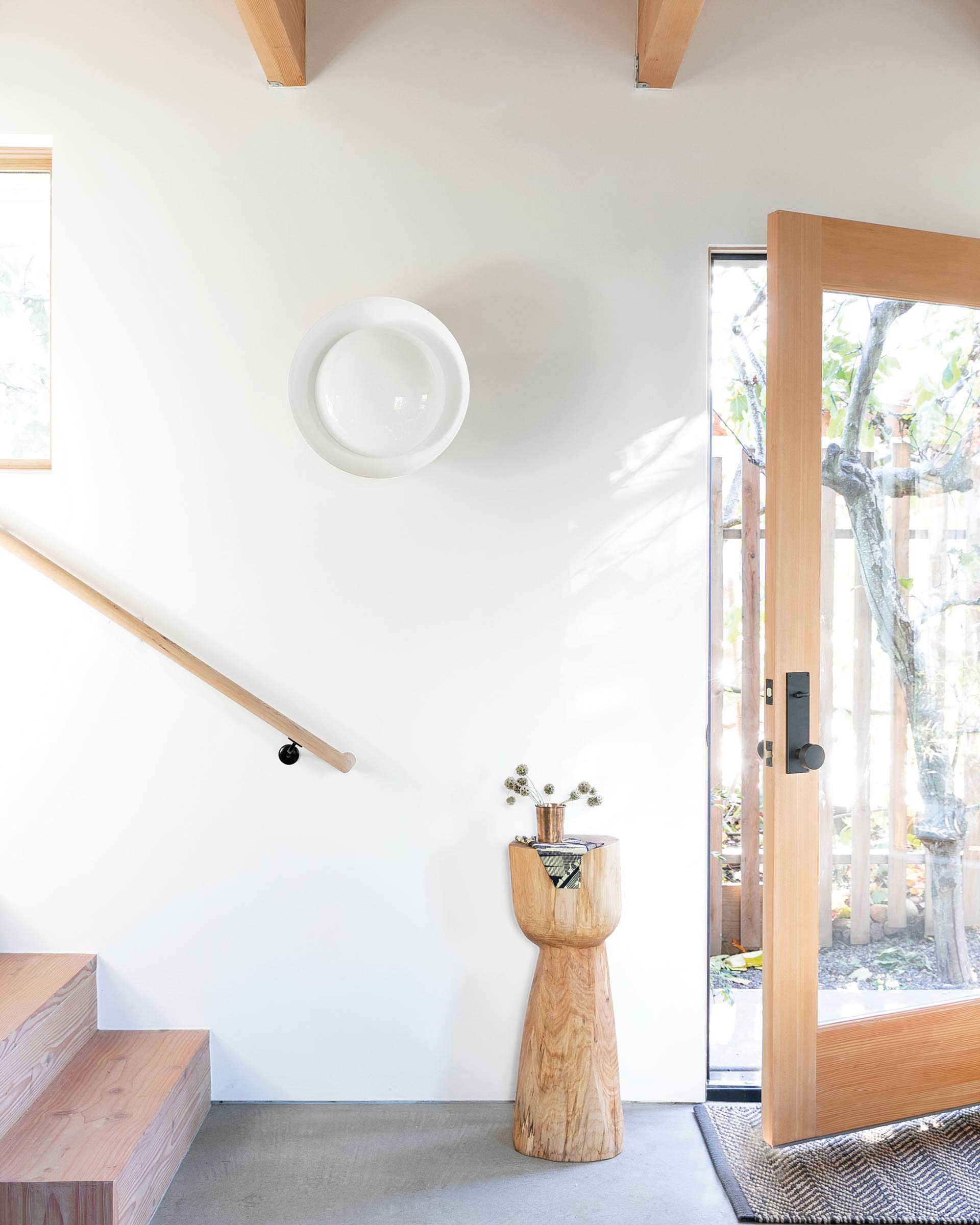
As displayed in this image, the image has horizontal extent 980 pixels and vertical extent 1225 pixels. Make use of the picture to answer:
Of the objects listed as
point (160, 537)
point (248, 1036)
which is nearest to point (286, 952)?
point (248, 1036)

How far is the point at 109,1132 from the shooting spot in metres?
1.54

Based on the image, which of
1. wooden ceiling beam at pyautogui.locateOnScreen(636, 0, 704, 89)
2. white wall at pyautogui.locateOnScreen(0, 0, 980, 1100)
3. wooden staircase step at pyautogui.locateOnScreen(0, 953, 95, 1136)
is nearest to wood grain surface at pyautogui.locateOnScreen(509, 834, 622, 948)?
white wall at pyautogui.locateOnScreen(0, 0, 980, 1100)

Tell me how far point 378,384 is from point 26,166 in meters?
1.08

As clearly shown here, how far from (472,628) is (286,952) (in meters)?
0.85

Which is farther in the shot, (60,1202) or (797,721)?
(797,721)

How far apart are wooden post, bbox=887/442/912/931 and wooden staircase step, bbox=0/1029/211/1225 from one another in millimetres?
1528

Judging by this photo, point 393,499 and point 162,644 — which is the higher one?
point 393,499

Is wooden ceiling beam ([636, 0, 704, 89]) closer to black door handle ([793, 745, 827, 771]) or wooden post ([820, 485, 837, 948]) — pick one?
wooden post ([820, 485, 837, 948])

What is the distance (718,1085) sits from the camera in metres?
1.97

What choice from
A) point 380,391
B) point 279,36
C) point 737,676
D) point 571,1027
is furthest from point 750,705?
point 279,36

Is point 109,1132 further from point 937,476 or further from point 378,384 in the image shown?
point 937,476

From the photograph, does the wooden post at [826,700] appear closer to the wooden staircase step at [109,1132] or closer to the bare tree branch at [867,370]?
the bare tree branch at [867,370]

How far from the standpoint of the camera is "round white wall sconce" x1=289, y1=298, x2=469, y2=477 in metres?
1.73

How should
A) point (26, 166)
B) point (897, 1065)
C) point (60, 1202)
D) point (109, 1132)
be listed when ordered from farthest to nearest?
point (26, 166)
point (897, 1065)
point (109, 1132)
point (60, 1202)
